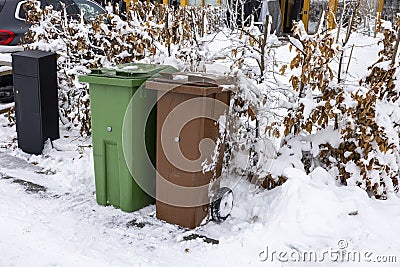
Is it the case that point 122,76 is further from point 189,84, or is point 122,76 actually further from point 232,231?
point 232,231

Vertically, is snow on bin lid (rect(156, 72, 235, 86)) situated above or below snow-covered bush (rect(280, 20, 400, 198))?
above

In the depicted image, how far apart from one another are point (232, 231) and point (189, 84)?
1.22 meters

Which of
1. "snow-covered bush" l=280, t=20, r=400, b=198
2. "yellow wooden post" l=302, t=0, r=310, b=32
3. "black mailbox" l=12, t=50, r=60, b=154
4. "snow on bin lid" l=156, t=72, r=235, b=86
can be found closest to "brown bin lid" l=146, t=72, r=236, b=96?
"snow on bin lid" l=156, t=72, r=235, b=86

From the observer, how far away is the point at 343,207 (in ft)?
10.6

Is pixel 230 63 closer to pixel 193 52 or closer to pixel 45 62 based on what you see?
pixel 193 52

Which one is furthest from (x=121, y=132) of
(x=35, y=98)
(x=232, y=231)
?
(x=35, y=98)

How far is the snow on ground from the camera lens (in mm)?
2969

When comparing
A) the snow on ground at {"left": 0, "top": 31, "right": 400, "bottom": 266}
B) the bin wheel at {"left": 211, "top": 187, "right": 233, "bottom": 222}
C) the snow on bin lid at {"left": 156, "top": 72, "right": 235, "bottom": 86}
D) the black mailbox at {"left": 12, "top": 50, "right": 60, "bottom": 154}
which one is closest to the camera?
the snow on ground at {"left": 0, "top": 31, "right": 400, "bottom": 266}

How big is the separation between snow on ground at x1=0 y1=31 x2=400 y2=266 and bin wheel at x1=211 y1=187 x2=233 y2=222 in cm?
6

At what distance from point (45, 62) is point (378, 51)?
3549 mm

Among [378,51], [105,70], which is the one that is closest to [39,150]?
[105,70]

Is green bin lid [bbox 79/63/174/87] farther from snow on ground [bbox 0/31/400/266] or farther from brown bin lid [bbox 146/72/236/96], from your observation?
snow on ground [bbox 0/31/400/266]

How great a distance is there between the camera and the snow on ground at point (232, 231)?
2969mm

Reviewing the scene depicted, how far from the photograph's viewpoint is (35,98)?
4770mm
